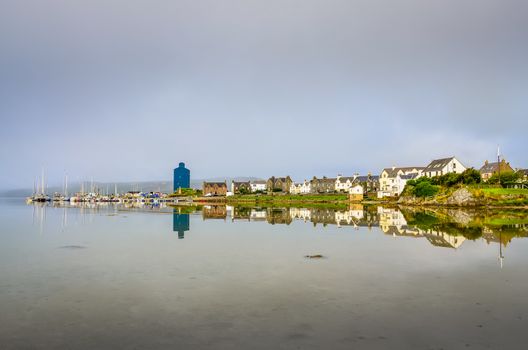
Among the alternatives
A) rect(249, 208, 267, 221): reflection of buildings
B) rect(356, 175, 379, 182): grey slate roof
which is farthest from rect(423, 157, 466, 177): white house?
rect(249, 208, 267, 221): reflection of buildings

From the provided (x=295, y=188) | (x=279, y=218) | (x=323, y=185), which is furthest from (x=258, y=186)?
(x=279, y=218)

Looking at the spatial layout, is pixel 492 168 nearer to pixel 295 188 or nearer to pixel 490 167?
pixel 490 167

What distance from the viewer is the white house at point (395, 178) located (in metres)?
118

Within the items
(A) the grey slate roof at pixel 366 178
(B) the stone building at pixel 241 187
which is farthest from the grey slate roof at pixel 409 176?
(B) the stone building at pixel 241 187

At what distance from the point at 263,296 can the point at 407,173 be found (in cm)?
11496

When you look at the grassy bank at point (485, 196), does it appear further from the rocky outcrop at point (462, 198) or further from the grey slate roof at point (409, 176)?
the grey slate roof at point (409, 176)

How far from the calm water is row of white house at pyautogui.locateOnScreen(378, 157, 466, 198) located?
286 feet

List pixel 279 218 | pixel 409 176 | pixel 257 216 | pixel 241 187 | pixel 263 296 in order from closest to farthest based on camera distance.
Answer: pixel 263 296, pixel 279 218, pixel 257 216, pixel 409 176, pixel 241 187

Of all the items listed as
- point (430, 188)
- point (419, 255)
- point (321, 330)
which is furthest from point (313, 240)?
point (430, 188)

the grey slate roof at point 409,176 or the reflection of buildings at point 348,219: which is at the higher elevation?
the grey slate roof at point 409,176

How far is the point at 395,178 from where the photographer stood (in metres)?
122

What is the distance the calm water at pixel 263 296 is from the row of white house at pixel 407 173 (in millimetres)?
87047

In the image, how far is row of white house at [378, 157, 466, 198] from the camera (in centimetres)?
10875

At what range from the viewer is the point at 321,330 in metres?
11.3
